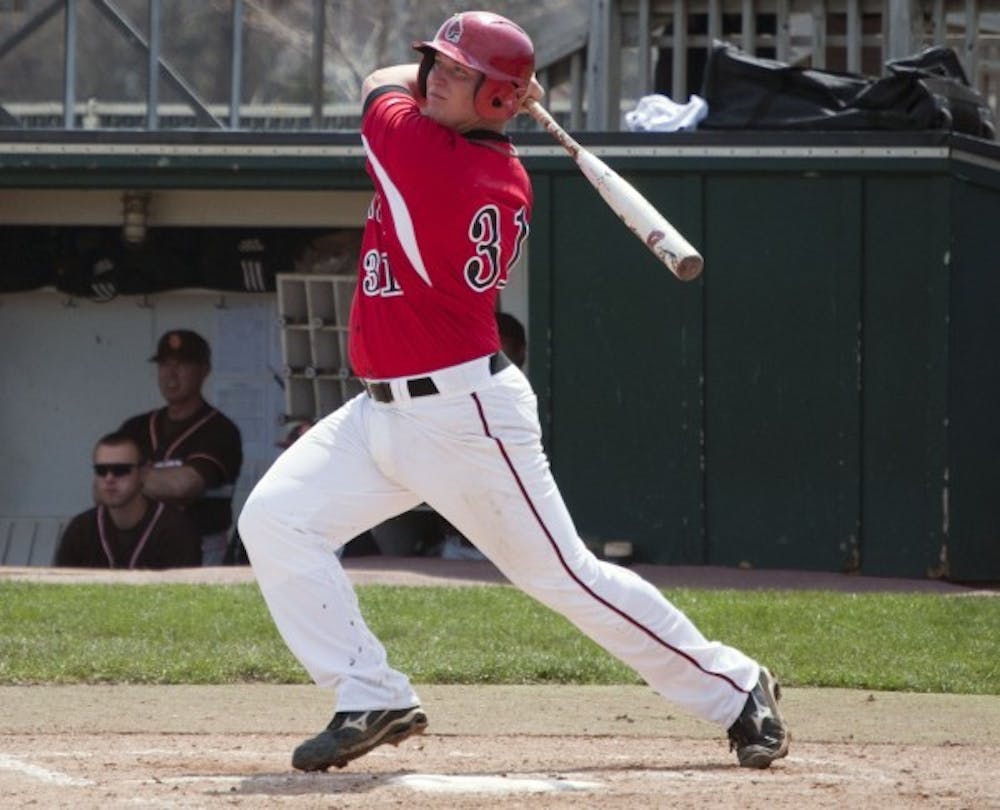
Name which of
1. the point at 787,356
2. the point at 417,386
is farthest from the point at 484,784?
the point at 787,356

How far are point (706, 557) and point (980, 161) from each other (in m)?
2.50

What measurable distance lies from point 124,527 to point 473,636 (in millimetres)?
4550

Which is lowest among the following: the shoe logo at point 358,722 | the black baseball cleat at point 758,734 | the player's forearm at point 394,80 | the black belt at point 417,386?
the black baseball cleat at point 758,734

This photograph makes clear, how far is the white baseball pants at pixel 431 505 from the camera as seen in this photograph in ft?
16.8

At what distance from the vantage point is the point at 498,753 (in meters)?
5.73

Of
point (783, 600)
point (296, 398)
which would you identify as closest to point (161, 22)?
point (296, 398)

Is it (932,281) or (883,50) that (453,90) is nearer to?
(932,281)

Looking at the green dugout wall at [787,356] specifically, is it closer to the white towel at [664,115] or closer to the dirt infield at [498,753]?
the white towel at [664,115]

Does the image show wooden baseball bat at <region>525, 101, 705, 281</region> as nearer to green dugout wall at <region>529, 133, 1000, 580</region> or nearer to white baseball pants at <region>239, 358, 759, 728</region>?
white baseball pants at <region>239, 358, 759, 728</region>

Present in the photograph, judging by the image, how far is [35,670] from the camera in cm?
732

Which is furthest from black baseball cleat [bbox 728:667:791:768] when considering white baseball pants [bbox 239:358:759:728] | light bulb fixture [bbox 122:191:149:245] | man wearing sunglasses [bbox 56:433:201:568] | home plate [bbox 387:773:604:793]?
light bulb fixture [bbox 122:191:149:245]

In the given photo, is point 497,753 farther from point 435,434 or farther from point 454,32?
point 454,32

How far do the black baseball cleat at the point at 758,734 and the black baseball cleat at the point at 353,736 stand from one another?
0.79m

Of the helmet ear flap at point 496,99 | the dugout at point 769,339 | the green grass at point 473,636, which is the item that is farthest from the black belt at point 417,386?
the dugout at point 769,339
